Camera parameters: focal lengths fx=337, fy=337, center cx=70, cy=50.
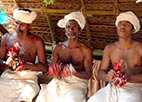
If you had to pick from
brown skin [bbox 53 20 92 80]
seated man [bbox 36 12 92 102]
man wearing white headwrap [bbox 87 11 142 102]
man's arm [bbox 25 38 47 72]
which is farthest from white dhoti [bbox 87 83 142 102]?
man's arm [bbox 25 38 47 72]

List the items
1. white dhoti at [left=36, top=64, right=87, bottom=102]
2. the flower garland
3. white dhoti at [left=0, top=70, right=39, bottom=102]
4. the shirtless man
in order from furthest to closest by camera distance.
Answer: the shirtless man, white dhoti at [left=0, top=70, right=39, bottom=102], the flower garland, white dhoti at [left=36, top=64, right=87, bottom=102]

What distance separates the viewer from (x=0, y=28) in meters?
5.23

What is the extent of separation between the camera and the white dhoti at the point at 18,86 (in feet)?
13.0

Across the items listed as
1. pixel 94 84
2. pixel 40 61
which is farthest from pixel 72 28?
pixel 94 84

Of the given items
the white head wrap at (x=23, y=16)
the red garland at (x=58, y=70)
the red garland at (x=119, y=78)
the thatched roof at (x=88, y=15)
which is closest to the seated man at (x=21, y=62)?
the white head wrap at (x=23, y=16)

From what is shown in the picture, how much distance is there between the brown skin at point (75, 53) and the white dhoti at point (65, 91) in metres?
0.09

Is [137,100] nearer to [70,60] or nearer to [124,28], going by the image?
[124,28]

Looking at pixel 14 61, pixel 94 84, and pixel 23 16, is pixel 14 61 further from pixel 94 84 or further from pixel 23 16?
pixel 94 84

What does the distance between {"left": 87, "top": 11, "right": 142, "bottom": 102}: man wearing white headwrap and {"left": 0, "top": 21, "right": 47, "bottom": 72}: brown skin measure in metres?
0.83

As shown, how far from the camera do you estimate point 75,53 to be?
4.20m

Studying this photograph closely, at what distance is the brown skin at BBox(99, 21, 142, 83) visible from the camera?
379 centimetres

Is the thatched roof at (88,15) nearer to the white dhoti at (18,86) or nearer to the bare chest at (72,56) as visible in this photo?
the bare chest at (72,56)

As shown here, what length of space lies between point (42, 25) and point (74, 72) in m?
1.53

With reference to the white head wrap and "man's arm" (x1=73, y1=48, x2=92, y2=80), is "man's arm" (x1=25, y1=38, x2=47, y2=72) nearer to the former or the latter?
the white head wrap
